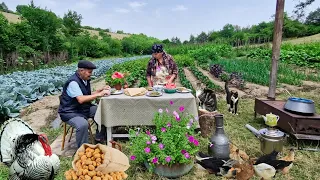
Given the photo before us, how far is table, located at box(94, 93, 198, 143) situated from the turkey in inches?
54.0

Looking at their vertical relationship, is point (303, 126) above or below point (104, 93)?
below

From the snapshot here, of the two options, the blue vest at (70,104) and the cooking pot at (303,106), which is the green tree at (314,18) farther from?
the blue vest at (70,104)

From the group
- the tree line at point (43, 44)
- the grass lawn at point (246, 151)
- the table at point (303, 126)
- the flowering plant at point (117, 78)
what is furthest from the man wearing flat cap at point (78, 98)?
the tree line at point (43, 44)

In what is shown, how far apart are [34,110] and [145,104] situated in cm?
377

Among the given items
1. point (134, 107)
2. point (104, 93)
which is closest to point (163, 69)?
point (134, 107)

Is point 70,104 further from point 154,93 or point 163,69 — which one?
point 163,69

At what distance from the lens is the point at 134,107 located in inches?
152

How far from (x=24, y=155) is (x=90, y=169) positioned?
2.11 feet

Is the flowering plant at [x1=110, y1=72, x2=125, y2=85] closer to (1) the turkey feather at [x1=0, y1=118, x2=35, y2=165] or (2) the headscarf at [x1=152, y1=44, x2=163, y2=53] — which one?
(2) the headscarf at [x1=152, y1=44, x2=163, y2=53]

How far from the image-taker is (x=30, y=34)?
22.2 metres

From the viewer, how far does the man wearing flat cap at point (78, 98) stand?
358cm

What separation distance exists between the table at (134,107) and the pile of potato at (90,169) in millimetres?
1200

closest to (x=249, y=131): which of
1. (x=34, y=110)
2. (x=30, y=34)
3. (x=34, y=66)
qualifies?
(x=34, y=110)

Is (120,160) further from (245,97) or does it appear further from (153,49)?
(245,97)
